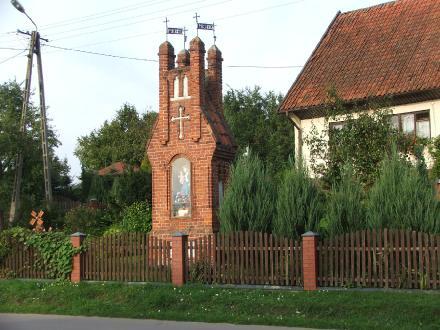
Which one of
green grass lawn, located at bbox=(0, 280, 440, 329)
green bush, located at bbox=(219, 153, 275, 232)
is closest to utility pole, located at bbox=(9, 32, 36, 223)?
green grass lawn, located at bbox=(0, 280, 440, 329)

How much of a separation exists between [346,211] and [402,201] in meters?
1.29

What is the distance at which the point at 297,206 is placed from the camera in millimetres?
13930

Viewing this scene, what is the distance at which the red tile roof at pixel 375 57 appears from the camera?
2016 centimetres

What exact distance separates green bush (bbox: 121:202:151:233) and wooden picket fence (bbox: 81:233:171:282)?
5.64 metres

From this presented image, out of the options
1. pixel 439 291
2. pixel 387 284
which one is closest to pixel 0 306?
pixel 387 284

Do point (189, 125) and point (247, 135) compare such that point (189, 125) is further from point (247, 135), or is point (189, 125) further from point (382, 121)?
point (247, 135)

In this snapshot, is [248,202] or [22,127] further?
[22,127]

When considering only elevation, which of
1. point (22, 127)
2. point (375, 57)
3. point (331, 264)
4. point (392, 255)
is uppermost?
point (375, 57)

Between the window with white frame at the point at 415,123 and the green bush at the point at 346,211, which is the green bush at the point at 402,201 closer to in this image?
the green bush at the point at 346,211

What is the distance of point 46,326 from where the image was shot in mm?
10805

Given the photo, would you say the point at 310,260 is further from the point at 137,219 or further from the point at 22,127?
the point at 22,127

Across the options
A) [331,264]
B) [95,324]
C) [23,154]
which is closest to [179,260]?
[95,324]

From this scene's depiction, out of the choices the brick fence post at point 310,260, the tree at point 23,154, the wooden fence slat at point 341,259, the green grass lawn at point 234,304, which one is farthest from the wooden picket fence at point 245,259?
the tree at point 23,154

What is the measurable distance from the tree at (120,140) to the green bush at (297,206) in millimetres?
41550
